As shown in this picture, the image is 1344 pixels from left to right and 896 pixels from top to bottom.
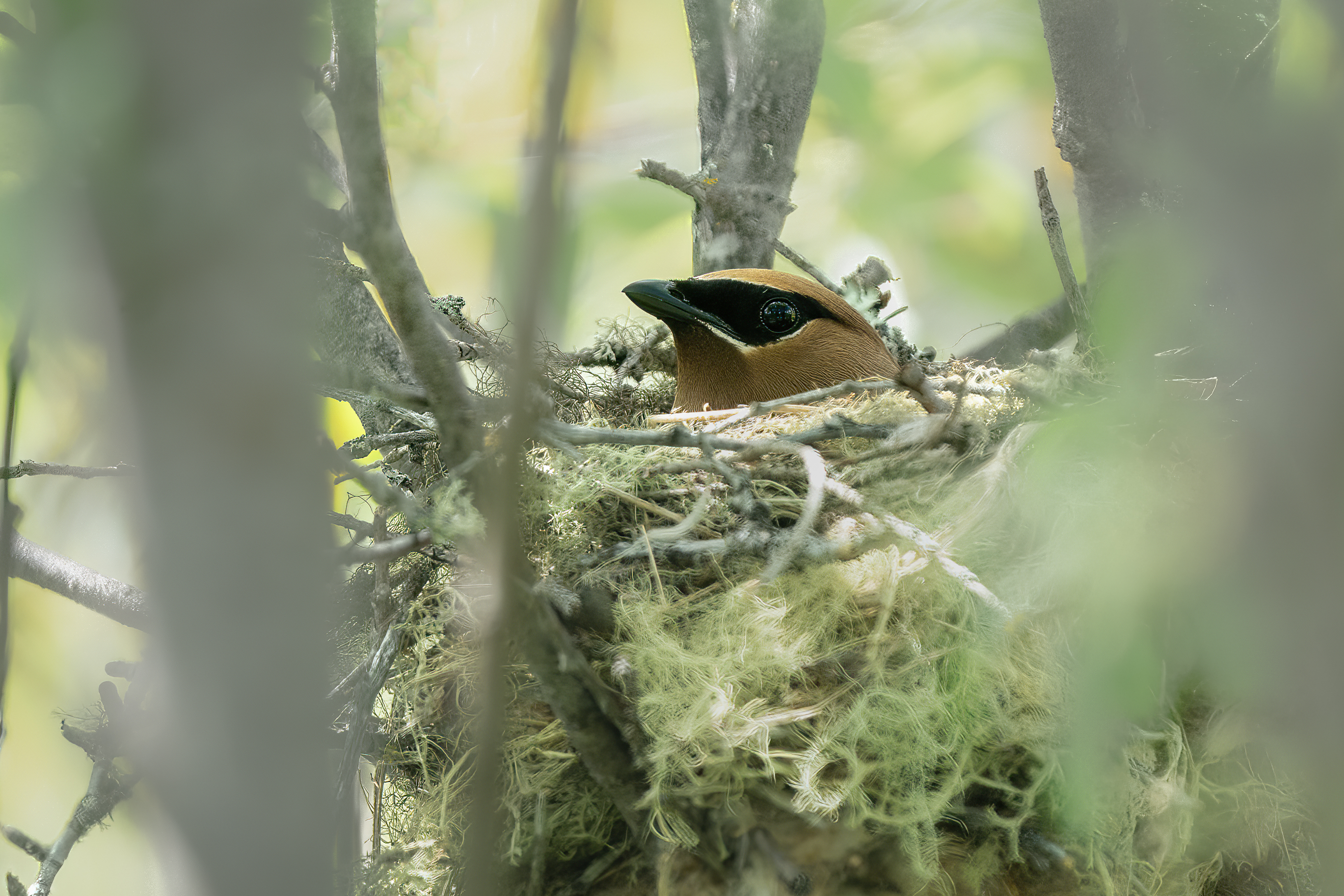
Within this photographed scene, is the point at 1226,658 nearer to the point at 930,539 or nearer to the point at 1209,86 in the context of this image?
the point at 1209,86

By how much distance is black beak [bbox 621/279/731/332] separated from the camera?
3.30 meters

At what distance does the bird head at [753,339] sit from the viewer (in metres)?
3.39

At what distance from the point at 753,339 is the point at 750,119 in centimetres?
95

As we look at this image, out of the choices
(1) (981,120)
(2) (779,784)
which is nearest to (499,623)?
(2) (779,784)

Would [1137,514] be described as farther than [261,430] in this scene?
Yes

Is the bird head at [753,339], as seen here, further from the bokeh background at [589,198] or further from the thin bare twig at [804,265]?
the bokeh background at [589,198]

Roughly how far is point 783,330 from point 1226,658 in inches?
102

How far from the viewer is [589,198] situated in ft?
19.8

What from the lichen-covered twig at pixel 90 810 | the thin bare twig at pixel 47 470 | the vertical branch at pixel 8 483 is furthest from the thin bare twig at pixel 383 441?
the lichen-covered twig at pixel 90 810

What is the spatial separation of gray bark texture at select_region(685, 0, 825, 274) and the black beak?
1.74 feet

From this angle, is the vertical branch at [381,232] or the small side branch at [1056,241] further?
the small side branch at [1056,241]

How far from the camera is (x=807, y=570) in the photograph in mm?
2012

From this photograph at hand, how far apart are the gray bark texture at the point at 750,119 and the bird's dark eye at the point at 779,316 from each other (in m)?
0.40

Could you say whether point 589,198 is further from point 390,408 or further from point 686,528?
point 686,528
